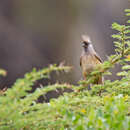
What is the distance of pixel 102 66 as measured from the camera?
8.12ft

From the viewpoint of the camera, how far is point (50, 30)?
12.8m

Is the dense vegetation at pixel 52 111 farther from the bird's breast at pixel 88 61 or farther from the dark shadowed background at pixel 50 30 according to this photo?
the dark shadowed background at pixel 50 30

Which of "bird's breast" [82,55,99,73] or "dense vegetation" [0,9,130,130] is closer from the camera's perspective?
"dense vegetation" [0,9,130,130]

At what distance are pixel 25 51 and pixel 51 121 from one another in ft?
33.3

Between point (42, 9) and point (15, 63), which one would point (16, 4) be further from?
point (15, 63)

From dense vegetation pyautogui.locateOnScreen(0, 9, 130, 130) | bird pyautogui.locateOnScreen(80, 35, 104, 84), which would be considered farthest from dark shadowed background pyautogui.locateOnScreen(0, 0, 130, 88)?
dense vegetation pyautogui.locateOnScreen(0, 9, 130, 130)

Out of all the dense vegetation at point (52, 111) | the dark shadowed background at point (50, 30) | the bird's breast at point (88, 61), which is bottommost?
the dense vegetation at point (52, 111)

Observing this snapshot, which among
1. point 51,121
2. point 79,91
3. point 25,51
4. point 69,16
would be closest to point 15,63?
→ point 25,51

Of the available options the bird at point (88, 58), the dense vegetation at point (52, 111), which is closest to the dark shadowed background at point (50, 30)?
A: the bird at point (88, 58)

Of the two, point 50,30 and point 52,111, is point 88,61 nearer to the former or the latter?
point 52,111

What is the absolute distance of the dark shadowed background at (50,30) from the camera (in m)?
11.9

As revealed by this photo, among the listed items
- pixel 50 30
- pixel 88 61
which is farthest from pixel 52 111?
pixel 50 30

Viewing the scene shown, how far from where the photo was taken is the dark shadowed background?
11883mm

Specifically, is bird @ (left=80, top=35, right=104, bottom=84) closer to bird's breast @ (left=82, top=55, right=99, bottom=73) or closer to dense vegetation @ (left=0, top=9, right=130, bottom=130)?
bird's breast @ (left=82, top=55, right=99, bottom=73)
